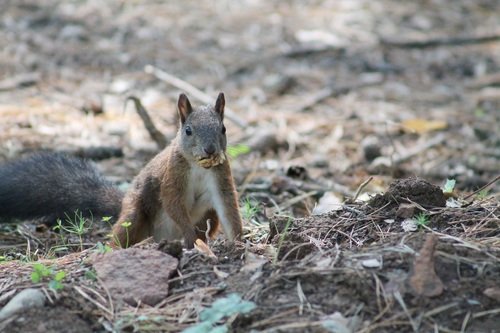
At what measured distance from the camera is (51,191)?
3.99 m

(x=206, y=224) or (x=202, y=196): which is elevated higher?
(x=202, y=196)

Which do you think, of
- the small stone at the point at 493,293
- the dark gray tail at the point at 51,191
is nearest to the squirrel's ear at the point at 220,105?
the dark gray tail at the point at 51,191

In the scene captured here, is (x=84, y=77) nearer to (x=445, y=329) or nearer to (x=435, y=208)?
(x=435, y=208)

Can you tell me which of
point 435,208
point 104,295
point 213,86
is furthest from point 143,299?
point 213,86

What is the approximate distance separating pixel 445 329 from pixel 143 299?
0.91 m

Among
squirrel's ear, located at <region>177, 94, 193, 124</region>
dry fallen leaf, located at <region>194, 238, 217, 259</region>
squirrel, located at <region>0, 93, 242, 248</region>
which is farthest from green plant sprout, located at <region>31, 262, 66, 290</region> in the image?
squirrel's ear, located at <region>177, 94, 193, 124</region>

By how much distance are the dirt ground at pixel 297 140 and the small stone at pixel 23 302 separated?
4cm

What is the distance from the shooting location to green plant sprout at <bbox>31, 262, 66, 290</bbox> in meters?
2.61

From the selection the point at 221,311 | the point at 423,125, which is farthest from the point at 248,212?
the point at 423,125

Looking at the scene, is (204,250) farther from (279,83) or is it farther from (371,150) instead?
(279,83)

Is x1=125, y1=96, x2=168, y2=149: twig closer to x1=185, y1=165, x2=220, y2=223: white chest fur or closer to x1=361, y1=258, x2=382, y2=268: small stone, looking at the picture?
x1=185, y1=165, x2=220, y2=223: white chest fur

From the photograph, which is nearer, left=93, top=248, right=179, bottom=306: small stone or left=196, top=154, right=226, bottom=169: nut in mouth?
left=93, top=248, right=179, bottom=306: small stone

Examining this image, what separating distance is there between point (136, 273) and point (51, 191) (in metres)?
1.46

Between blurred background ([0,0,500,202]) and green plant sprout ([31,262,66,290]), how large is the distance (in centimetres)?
198
